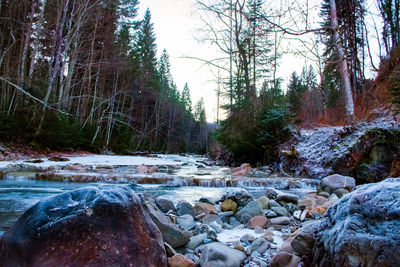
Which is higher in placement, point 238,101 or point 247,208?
point 238,101

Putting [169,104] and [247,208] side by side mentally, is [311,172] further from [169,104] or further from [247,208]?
[169,104]

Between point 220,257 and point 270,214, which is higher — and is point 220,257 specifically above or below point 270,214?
above

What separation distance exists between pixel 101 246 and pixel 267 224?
7.52 feet

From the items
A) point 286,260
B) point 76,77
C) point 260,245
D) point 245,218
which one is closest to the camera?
point 286,260

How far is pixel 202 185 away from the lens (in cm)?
668

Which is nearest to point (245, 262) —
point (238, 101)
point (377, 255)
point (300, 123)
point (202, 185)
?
Result: point (377, 255)

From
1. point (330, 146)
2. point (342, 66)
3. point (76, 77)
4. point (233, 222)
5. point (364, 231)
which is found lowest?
point (233, 222)

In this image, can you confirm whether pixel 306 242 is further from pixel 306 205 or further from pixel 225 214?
pixel 306 205

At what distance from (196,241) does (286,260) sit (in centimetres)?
A: 99

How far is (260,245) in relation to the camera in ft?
7.63

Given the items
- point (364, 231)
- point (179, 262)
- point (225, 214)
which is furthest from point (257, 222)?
point (364, 231)

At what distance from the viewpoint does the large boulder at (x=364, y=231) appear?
1291mm

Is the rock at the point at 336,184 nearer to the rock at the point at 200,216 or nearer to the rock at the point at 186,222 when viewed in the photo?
the rock at the point at 200,216

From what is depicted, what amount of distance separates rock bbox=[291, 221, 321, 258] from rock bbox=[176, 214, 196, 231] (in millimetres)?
A: 1402
